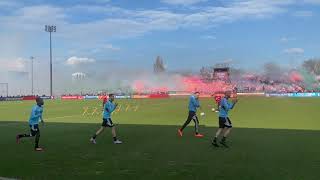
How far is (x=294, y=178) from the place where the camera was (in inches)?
411

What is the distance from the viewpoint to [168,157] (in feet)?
45.4

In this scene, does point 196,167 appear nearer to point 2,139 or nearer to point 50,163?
point 50,163

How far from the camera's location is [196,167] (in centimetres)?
1202

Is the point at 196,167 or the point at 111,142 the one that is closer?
the point at 196,167

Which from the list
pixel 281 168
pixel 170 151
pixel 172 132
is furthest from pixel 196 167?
pixel 172 132

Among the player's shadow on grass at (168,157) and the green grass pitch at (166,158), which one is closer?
the green grass pitch at (166,158)

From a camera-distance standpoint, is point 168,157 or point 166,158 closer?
point 166,158

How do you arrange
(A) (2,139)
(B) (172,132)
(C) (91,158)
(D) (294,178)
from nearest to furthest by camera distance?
1. (D) (294,178)
2. (C) (91,158)
3. (A) (2,139)
4. (B) (172,132)

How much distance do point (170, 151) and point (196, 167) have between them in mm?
3191

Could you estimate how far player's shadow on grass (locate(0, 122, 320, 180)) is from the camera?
444 inches

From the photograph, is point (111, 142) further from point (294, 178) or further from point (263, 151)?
point (294, 178)

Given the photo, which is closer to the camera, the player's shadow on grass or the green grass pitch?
the green grass pitch

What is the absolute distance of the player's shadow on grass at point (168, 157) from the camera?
11.3 m

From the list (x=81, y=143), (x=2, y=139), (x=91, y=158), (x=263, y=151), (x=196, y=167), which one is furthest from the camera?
(x=2, y=139)
